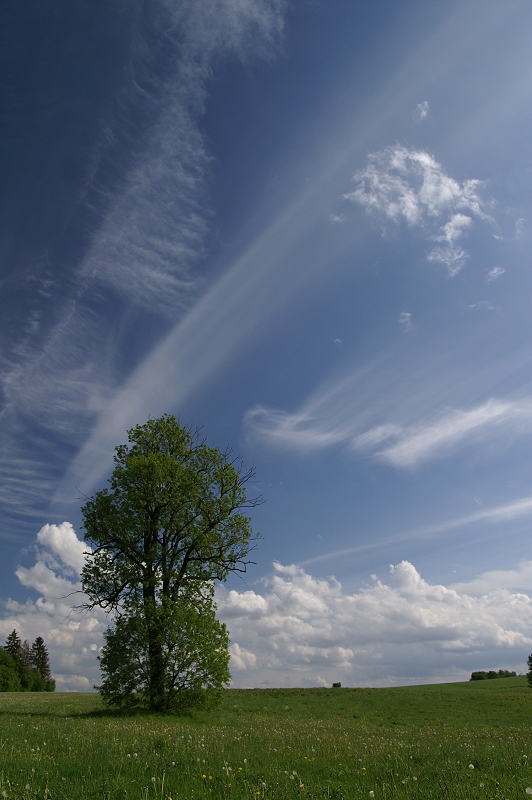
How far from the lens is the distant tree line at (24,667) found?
3671 inches

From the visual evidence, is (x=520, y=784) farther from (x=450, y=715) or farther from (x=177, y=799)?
(x=450, y=715)

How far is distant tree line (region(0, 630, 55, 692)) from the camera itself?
93.2 meters

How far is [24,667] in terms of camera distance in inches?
4624

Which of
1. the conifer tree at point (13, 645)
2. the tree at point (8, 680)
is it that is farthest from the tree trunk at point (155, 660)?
the conifer tree at point (13, 645)

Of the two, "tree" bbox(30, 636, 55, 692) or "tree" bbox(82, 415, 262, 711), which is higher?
"tree" bbox(82, 415, 262, 711)

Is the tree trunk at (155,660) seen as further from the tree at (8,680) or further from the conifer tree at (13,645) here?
the conifer tree at (13,645)

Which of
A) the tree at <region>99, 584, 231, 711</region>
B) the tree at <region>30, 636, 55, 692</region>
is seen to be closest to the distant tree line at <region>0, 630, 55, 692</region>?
the tree at <region>30, 636, 55, 692</region>

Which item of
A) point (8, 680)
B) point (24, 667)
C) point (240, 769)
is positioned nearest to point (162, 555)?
point (240, 769)

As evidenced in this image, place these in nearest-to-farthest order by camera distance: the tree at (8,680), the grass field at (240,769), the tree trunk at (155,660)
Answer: the grass field at (240,769), the tree trunk at (155,660), the tree at (8,680)

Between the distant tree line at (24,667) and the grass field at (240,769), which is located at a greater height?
the grass field at (240,769)

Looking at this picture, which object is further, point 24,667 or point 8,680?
point 24,667

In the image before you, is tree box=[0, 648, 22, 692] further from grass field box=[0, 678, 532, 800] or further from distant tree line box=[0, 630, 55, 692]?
grass field box=[0, 678, 532, 800]

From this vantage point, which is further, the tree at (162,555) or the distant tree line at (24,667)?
the distant tree line at (24,667)

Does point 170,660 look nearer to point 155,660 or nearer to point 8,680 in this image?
point 155,660
